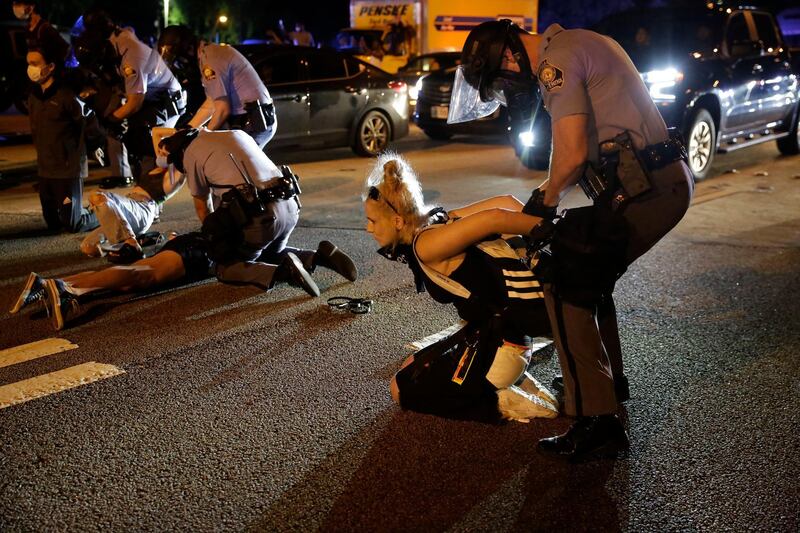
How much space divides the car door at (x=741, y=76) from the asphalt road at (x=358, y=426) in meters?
5.04

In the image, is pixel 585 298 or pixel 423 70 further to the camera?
pixel 423 70

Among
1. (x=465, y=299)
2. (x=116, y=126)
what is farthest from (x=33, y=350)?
(x=116, y=126)

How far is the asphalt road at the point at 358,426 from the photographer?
3107 millimetres

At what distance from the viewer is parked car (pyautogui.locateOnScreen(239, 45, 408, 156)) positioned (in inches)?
481

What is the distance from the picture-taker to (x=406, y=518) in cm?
305

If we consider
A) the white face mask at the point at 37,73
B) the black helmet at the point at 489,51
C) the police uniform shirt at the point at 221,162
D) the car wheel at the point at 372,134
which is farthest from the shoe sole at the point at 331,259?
the car wheel at the point at 372,134

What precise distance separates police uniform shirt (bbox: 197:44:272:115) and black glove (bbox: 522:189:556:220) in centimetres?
471

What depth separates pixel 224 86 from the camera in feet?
24.7

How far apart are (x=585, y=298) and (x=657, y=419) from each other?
36.2 inches

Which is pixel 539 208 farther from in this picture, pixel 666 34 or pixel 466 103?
pixel 666 34

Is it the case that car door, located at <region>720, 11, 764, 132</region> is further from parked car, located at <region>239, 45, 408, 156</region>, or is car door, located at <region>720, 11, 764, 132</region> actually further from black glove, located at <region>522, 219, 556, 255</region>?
black glove, located at <region>522, 219, 556, 255</region>

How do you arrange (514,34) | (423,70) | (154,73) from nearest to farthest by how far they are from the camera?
(514,34)
(154,73)
(423,70)

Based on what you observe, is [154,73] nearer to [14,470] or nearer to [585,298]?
[14,470]

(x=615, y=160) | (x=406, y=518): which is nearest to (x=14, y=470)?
(x=406, y=518)
